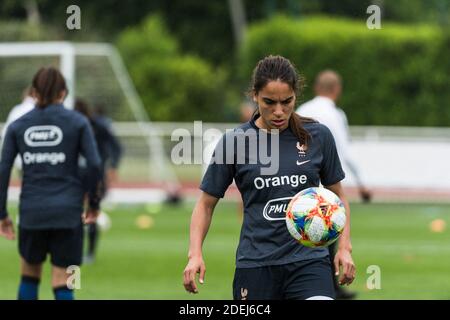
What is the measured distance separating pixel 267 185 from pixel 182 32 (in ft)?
164

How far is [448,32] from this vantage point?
37.0 m

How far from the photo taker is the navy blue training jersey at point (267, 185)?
7324 mm

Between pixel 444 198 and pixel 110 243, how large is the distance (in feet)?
42.9

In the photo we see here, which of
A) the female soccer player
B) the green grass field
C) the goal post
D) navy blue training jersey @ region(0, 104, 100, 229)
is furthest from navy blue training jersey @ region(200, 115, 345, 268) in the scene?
the goal post

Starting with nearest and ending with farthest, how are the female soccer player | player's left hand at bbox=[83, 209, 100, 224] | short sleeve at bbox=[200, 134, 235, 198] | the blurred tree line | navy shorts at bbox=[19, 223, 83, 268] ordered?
the female soccer player < short sleeve at bbox=[200, 134, 235, 198] < navy shorts at bbox=[19, 223, 83, 268] < player's left hand at bbox=[83, 209, 100, 224] < the blurred tree line

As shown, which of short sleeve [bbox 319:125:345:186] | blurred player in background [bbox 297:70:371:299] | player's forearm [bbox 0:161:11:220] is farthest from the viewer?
blurred player in background [bbox 297:70:371:299]

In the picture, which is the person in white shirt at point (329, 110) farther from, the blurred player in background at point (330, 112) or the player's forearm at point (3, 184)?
the player's forearm at point (3, 184)

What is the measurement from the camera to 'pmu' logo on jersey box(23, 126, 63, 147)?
32.3 ft

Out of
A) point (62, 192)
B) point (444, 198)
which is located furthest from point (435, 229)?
point (62, 192)

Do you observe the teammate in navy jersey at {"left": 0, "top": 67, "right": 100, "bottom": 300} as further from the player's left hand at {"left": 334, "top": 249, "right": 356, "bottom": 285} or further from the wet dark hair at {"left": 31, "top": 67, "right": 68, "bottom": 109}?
the player's left hand at {"left": 334, "top": 249, "right": 356, "bottom": 285}

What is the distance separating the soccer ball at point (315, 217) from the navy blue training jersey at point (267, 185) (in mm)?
80

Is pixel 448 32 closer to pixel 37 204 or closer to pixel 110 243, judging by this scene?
pixel 110 243

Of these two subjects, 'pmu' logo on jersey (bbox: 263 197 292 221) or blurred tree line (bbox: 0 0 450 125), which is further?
blurred tree line (bbox: 0 0 450 125)

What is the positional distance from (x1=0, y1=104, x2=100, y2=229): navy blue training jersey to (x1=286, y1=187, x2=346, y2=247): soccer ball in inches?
121
